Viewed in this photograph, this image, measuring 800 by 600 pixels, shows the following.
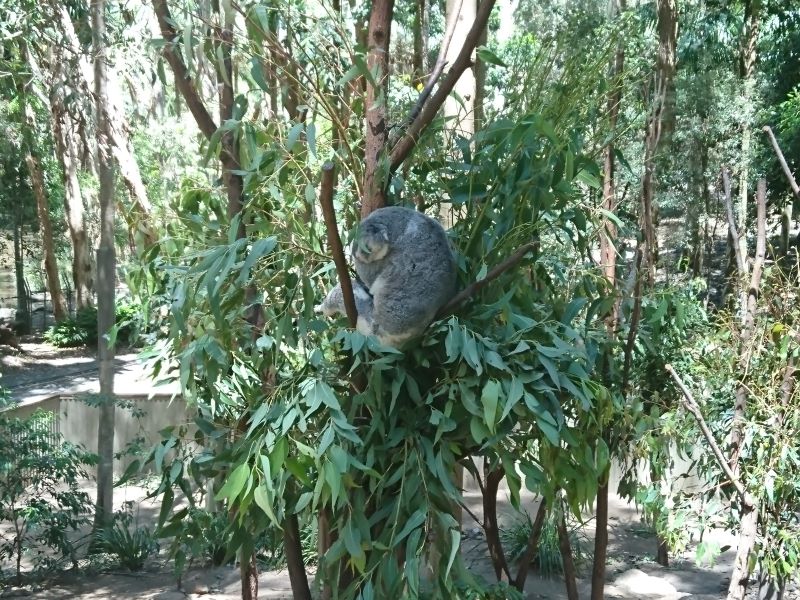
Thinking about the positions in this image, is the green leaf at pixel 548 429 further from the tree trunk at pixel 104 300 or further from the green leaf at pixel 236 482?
the tree trunk at pixel 104 300

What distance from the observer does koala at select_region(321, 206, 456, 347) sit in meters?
1.71

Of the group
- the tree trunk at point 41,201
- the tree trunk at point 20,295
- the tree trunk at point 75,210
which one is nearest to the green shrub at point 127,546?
the tree trunk at point 75,210

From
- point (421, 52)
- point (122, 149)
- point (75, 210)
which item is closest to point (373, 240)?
point (421, 52)

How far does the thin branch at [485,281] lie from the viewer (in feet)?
5.00

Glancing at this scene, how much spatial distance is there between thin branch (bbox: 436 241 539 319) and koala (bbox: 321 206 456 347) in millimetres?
33

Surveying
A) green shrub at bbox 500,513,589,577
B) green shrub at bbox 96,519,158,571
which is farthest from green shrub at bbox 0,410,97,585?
green shrub at bbox 500,513,589,577

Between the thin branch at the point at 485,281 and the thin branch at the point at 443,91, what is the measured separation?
0.31 m

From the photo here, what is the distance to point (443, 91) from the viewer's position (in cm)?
165

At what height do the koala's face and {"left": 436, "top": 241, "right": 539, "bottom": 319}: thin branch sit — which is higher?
the koala's face

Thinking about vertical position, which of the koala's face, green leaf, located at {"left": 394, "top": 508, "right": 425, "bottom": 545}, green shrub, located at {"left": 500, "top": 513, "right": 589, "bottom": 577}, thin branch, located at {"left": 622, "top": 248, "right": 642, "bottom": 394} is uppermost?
the koala's face

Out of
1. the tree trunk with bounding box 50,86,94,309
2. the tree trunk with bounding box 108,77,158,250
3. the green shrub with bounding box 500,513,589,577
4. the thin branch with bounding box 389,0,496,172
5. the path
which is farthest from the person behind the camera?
the tree trunk with bounding box 50,86,94,309

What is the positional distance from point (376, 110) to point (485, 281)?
0.44 m

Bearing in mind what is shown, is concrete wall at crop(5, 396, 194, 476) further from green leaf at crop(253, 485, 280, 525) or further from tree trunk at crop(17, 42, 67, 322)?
green leaf at crop(253, 485, 280, 525)

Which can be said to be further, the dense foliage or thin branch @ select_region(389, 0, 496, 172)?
thin branch @ select_region(389, 0, 496, 172)
